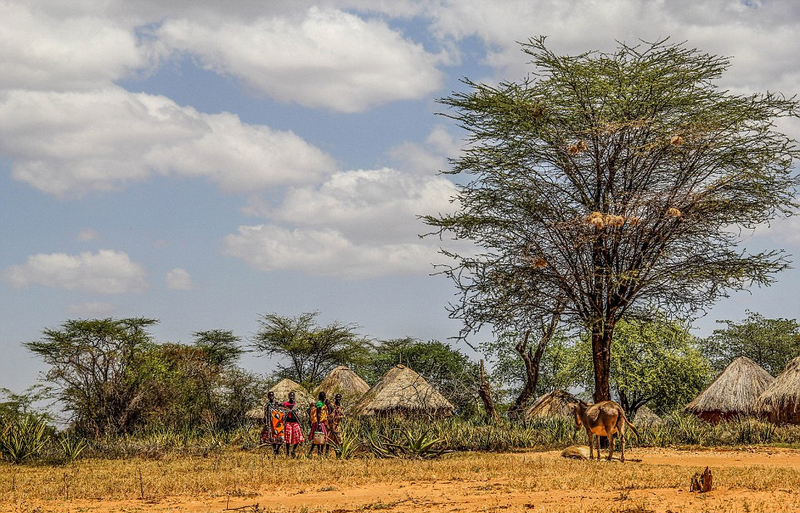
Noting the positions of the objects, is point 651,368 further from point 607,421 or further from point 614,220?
point 607,421

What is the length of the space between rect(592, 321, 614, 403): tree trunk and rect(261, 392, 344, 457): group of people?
6037 millimetres

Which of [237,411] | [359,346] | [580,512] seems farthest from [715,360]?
[580,512]

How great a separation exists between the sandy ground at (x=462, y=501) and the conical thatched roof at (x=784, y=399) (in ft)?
50.2

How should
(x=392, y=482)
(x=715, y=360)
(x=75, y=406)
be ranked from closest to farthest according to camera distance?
1. (x=392, y=482)
2. (x=75, y=406)
3. (x=715, y=360)

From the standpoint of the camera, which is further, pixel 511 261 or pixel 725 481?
pixel 511 261

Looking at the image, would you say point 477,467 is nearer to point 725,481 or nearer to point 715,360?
point 725,481

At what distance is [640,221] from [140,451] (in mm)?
12685

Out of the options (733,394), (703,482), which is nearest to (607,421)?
(703,482)

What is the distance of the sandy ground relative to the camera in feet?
30.6

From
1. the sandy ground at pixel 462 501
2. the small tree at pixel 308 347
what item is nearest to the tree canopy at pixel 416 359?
the small tree at pixel 308 347

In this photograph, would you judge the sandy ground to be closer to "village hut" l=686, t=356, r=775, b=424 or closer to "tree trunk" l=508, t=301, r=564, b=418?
"tree trunk" l=508, t=301, r=564, b=418

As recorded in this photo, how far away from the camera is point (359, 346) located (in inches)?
1634

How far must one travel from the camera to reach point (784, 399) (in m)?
26.6

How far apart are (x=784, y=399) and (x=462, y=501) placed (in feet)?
64.4
